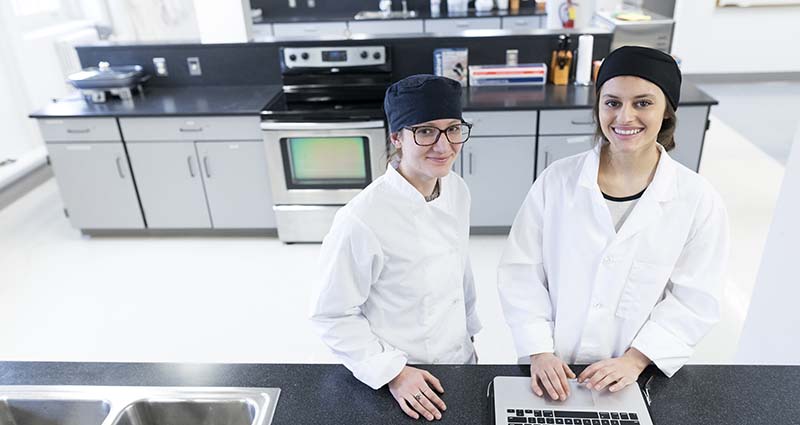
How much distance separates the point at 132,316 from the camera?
2.94m

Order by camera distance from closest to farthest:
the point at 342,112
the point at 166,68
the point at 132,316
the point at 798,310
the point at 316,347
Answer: the point at 798,310 → the point at 316,347 → the point at 132,316 → the point at 342,112 → the point at 166,68

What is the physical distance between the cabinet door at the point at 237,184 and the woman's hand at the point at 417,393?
247 centimetres

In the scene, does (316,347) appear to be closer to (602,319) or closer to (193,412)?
(193,412)

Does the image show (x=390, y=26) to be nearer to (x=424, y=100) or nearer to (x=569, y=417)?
(x=424, y=100)

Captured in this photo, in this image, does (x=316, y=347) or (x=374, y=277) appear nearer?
(x=374, y=277)

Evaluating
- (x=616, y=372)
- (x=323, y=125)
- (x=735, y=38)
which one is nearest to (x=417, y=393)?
(x=616, y=372)

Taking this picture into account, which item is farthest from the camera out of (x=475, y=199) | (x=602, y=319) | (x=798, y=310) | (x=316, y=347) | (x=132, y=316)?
(x=475, y=199)

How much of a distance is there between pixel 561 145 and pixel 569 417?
95.4 inches

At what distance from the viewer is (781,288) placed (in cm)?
176

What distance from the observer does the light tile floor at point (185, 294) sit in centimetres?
267

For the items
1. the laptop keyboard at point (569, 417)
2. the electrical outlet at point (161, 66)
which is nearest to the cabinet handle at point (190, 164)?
the electrical outlet at point (161, 66)

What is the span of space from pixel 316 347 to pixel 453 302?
147 cm

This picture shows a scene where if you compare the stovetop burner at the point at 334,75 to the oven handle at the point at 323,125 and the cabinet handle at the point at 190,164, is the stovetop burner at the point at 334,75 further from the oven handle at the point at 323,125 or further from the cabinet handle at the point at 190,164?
the cabinet handle at the point at 190,164

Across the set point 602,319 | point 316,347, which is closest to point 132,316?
point 316,347
